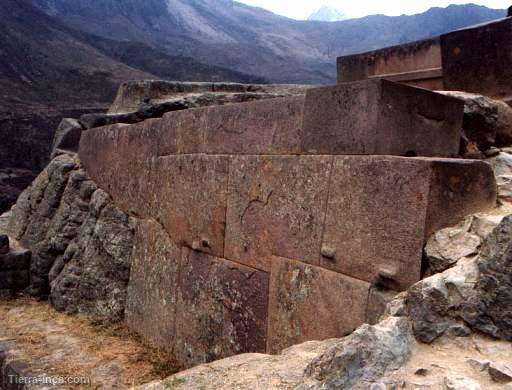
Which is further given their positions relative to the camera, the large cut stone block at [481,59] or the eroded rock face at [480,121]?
the large cut stone block at [481,59]

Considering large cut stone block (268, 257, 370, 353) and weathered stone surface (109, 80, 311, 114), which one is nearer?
large cut stone block (268, 257, 370, 353)

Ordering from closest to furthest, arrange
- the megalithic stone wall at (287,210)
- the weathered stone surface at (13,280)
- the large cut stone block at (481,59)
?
1. the megalithic stone wall at (287,210)
2. the large cut stone block at (481,59)
3. the weathered stone surface at (13,280)

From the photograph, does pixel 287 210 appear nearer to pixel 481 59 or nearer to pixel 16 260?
pixel 481 59

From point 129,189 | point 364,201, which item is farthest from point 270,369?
point 129,189

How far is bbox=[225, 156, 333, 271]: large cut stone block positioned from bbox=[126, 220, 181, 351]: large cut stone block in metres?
0.83

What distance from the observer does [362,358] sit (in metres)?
1.67

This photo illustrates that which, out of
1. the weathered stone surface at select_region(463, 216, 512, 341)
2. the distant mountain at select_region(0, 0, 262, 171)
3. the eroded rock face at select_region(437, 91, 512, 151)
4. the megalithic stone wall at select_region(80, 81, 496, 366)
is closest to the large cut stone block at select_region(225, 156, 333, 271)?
the megalithic stone wall at select_region(80, 81, 496, 366)

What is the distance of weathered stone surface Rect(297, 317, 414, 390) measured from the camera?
64.5 inches

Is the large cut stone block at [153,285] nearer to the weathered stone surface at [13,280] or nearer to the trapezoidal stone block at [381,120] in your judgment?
the weathered stone surface at [13,280]

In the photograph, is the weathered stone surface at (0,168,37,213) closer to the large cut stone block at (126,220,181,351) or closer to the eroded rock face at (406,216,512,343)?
the large cut stone block at (126,220,181,351)

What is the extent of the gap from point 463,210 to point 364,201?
444 mm

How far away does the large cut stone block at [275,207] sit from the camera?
2.83 metres

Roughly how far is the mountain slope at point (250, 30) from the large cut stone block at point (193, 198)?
42.7 m

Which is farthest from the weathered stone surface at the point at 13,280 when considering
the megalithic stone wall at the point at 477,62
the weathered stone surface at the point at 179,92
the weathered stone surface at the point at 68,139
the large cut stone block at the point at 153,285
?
the megalithic stone wall at the point at 477,62
